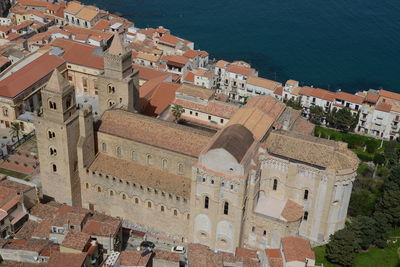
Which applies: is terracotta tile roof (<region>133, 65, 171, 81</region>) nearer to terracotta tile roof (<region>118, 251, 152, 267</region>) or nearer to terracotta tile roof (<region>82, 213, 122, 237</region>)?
terracotta tile roof (<region>82, 213, 122, 237</region>)

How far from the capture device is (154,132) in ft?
175

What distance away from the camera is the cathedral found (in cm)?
4784

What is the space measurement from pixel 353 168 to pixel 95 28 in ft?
226

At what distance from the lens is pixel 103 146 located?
55.5m

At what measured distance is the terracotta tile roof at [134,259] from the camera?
44.8m

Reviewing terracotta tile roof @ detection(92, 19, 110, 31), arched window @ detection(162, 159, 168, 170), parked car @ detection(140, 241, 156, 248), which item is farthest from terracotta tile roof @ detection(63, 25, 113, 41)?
parked car @ detection(140, 241, 156, 248)

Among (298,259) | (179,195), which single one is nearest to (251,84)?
(179,195)

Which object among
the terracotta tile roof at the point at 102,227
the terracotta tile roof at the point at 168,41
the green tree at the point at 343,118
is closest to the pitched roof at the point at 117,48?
the terracotta tile roof at the point at 102,227

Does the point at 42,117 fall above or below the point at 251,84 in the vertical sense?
above

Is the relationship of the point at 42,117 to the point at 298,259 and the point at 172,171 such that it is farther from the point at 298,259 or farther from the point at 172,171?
the point at 298,259

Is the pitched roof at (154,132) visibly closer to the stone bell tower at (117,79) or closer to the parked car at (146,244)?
the stone bell tower at (117,79)

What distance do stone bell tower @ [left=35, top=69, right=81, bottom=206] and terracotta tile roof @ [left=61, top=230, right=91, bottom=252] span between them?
910 centimetres

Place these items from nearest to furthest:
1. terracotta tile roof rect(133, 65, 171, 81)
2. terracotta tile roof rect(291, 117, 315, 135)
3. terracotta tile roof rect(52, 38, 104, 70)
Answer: terracotta tile roof rect(291, 117, 315, 135) < terracotta tile roof rect(133, 65, 171, 81) < terracotta tile roof rect(52, 38, 104, 70)

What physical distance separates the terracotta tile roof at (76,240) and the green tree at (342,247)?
23831mm
